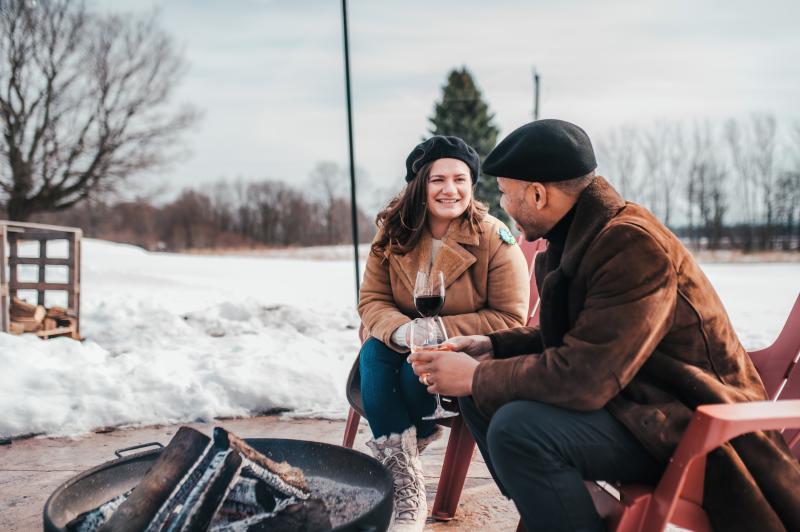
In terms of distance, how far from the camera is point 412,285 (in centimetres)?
287

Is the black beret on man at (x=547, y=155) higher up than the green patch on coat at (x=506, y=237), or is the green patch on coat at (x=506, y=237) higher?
the black beret on man at (x=547, y=155)

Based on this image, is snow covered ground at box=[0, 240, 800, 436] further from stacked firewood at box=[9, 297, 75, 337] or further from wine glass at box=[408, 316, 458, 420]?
wine glass at box=[408, 316, 458, 420]

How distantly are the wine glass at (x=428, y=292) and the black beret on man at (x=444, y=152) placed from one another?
0.89 m

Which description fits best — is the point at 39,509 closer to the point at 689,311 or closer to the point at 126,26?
the point at 689,311

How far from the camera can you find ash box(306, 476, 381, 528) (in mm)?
1980

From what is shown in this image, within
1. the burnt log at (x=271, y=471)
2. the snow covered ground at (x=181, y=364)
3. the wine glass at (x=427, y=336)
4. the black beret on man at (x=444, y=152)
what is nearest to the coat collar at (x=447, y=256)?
the black beret on man at (x=444, y=152)

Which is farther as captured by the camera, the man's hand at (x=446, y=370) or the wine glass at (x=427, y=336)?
the wine glass at (x=427, y=336)

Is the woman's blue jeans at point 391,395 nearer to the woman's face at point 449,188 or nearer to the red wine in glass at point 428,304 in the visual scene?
the red wine in glass at point 428,304

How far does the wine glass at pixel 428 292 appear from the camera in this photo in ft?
7.23

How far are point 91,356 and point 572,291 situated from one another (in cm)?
411

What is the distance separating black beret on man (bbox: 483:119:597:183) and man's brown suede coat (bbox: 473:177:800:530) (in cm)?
13

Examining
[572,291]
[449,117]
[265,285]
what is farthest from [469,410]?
[449,117]

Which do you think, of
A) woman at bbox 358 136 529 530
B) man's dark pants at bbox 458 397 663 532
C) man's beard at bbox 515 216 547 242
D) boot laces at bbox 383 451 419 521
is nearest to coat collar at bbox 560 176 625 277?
man's beard at bbox 515 216 547 242

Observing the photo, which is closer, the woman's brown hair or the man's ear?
the man's ear
